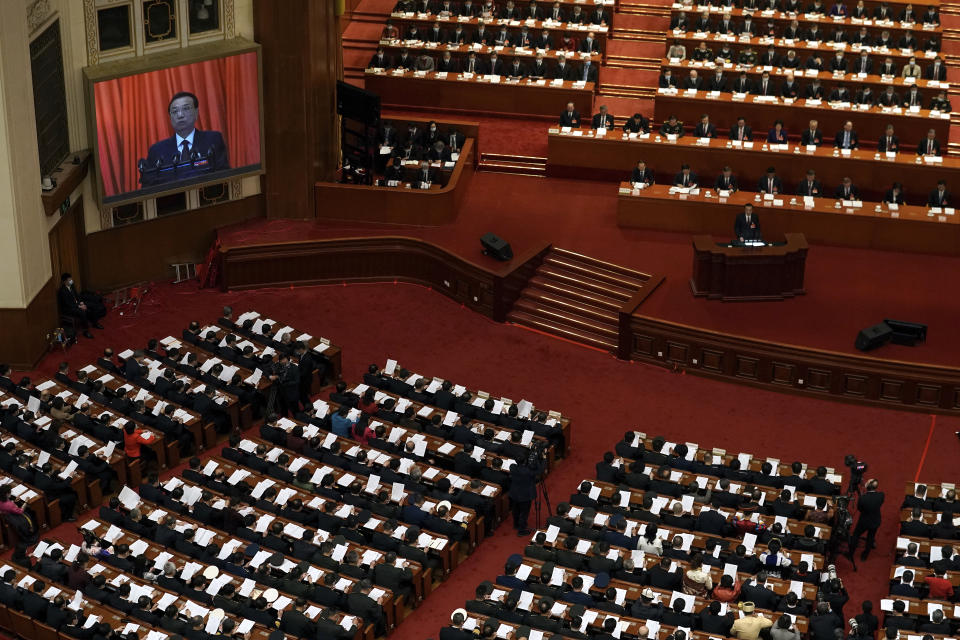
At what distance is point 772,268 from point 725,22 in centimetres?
833

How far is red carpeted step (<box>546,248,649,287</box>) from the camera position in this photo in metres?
24.6

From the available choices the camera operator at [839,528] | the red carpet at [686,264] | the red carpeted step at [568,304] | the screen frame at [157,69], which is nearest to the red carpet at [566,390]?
the camera operator at [839,528]

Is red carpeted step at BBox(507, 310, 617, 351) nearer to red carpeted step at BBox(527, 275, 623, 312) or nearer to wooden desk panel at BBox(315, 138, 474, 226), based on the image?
red carpeted step at BBox(527, 275, 623, 312)

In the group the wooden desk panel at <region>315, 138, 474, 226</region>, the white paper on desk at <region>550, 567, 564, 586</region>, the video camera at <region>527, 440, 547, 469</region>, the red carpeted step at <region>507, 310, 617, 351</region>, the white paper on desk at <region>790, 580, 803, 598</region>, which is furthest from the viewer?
the wooden desk panel at <region>315, 138, 474, 226</region>

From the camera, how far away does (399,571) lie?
57.7 feet

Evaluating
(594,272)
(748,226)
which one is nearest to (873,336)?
(748,226)

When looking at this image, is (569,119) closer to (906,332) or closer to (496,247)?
(496,247)

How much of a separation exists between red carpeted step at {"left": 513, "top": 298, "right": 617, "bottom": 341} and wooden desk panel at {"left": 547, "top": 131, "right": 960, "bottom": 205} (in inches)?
165

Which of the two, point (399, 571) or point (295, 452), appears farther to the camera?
point (295, 452)

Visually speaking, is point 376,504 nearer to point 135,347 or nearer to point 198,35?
point 135,347

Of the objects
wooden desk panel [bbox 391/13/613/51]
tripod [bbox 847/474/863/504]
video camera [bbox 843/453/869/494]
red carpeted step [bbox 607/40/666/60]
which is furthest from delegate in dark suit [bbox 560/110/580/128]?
tripod [bbox 847/474/863/504]

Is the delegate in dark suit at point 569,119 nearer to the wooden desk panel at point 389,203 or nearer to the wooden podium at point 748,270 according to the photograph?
the wooden desk panel at point 389,203

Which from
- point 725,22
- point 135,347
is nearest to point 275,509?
point 135,347

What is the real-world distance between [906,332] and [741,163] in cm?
554
